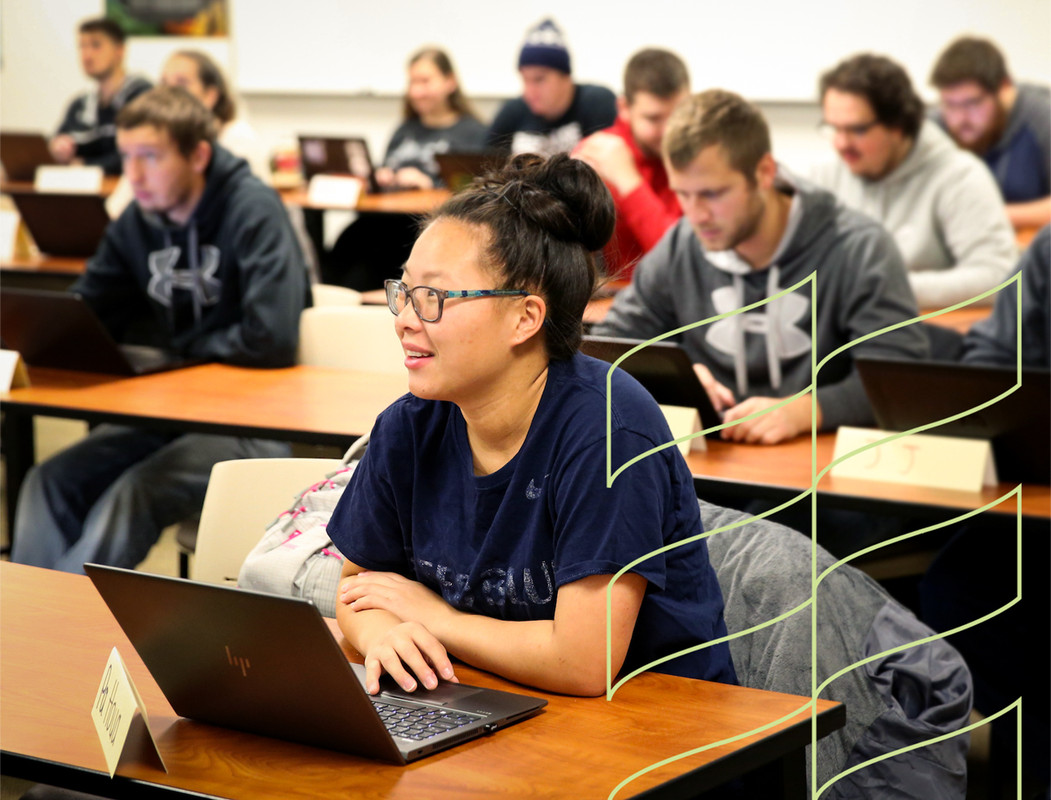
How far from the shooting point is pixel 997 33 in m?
6.00

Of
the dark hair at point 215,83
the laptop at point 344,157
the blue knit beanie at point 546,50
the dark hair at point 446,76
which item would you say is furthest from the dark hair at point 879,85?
the dark hair at point 215,83

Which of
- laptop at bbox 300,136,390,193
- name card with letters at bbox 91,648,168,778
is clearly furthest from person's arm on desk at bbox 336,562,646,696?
laptop at bbox 300,136,390,193

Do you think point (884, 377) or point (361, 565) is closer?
point (361, 565)

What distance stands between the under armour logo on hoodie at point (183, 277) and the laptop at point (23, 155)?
151 inches

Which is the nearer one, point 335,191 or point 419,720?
point 419,720

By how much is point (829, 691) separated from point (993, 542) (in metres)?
0.86

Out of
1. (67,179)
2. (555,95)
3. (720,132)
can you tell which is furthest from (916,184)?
(67,179)

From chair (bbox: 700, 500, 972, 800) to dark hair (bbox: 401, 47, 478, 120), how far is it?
16.2 ft

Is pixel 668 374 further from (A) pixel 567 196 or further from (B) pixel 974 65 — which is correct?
(B) pixel 974 65

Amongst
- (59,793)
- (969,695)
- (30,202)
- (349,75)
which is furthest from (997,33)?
(59,793)

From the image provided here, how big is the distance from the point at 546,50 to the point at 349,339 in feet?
9.57

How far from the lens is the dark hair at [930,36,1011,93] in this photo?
15.4 ft

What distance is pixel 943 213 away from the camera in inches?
144

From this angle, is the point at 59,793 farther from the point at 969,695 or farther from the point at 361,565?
the point at 969,695
